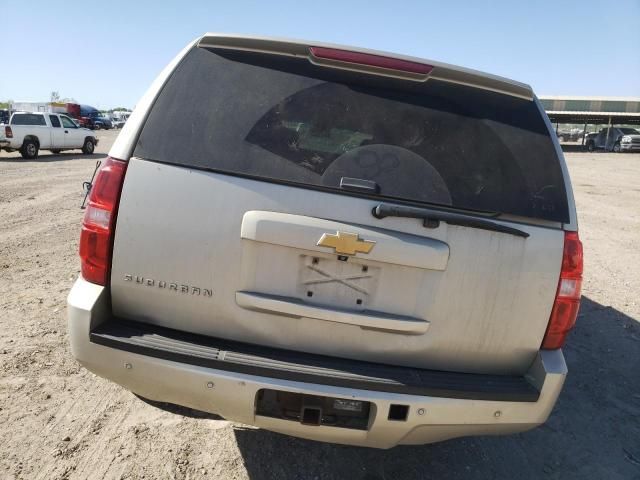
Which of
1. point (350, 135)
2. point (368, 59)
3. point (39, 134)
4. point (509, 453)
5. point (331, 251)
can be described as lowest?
point (509, 453)

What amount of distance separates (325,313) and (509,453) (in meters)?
1.80

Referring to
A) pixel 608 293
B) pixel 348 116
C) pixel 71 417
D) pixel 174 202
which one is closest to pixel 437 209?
pixel 348 116

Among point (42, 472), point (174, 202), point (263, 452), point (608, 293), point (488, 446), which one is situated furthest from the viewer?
point (608, 293)

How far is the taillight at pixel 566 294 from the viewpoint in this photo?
2150mm

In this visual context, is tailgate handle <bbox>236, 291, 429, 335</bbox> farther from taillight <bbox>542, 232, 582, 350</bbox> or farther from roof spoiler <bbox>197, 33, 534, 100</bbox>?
roof spoiler <bbox>197, 33, 534, 100</bbox>

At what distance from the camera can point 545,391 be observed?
214 cm

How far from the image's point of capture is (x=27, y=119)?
65.7 ft

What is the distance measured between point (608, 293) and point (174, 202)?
5.90m

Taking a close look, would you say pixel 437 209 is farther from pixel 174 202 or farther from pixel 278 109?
pixel 174 202

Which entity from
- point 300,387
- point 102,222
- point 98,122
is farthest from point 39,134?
point 98,122

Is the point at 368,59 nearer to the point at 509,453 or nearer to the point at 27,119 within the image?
the point at 509,453

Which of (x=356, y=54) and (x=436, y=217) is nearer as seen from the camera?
(x=436, y=217)

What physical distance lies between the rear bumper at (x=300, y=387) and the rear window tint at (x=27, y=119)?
21410mm

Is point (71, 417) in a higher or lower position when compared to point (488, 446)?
higher
